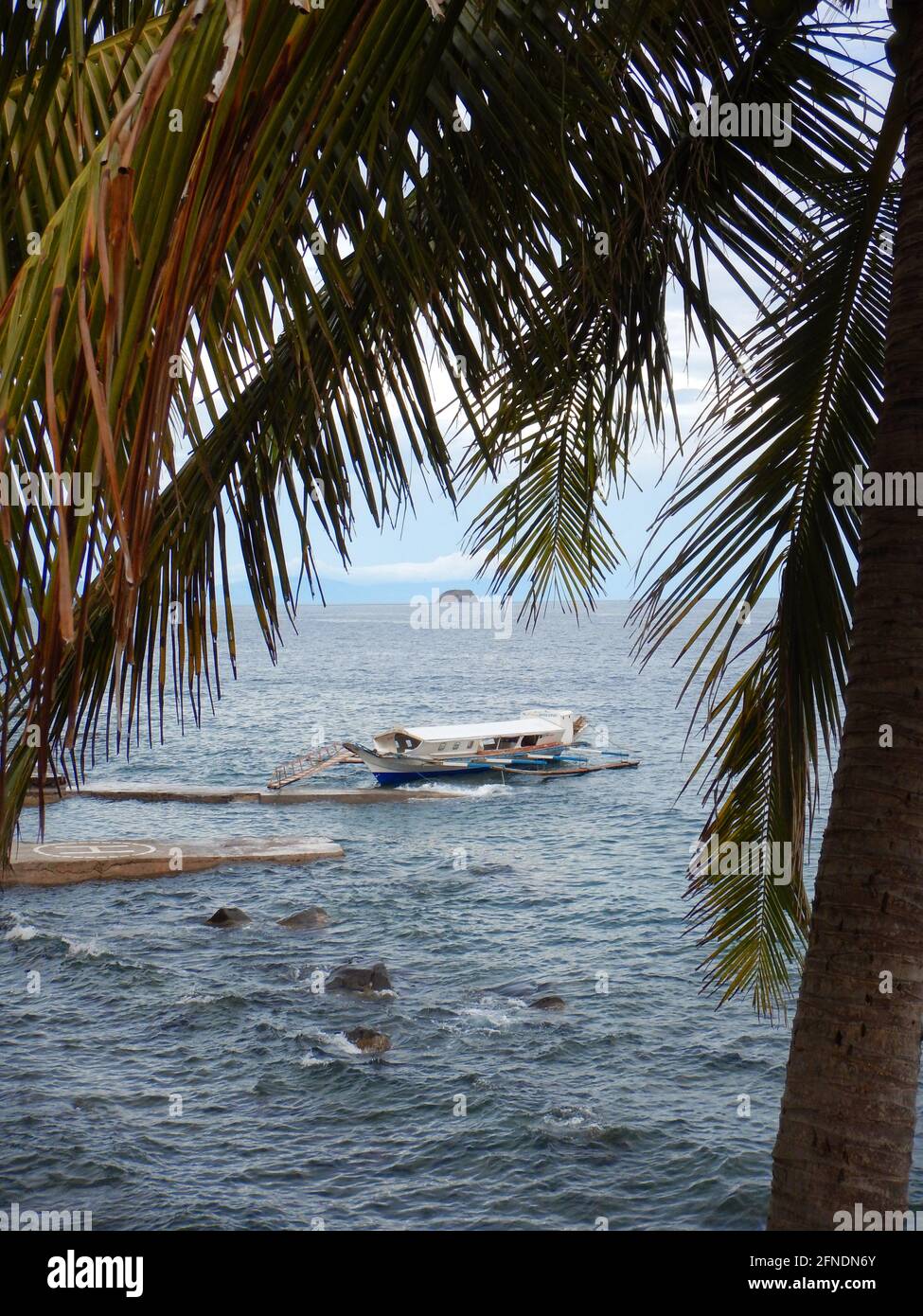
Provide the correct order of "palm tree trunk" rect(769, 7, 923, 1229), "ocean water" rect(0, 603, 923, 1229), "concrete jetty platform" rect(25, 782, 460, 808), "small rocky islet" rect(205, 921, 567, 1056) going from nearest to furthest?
1. "palm tree trunk" rect(769, 7, 923, 1229)
2. "ocean water" rect(0, 603, 923, 1229)
3. "small rocky islet" rect(205, 921, 567, 1056)
4. "concrete jetty platform" rect(25, 782, 460, 808)

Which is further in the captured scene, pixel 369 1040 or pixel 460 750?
pixel 460 750

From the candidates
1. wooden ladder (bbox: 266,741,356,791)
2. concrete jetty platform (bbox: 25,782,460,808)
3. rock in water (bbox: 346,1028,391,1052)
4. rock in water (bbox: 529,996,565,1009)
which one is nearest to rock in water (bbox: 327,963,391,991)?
rock in water (bbox: 346,1028,391,1052)

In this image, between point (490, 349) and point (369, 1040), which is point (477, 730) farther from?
point (490, 349)

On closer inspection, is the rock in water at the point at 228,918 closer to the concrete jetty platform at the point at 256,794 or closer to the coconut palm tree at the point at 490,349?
the concrete jetty platform at the point at 256,794

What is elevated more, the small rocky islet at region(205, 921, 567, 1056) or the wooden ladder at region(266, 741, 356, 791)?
the wooden ladder at region(266, 741, 356, 791)

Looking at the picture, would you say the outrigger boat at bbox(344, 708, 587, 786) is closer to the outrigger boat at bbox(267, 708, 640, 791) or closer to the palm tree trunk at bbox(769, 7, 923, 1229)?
the outrigger boat at bbox(267, 708, 640, 791)

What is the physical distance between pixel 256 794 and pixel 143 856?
45.6 feet

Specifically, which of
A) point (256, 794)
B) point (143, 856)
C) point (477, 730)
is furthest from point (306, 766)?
point (143, 856)

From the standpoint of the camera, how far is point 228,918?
2880cm

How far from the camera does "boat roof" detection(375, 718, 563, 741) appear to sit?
50.9m

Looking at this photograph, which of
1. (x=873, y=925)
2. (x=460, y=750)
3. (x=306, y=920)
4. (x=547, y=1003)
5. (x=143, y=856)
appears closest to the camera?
(x=873, y=925)

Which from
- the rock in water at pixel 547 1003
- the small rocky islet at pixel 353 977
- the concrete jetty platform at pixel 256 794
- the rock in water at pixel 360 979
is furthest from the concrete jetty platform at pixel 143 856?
the rock in water at pixel 547 1003

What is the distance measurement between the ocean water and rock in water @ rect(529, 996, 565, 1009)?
30 cm

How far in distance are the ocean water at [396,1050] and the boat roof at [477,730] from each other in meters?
9.22
